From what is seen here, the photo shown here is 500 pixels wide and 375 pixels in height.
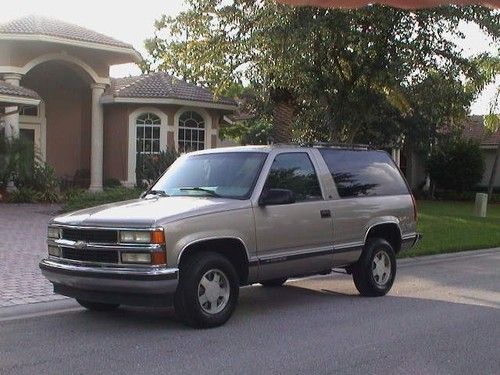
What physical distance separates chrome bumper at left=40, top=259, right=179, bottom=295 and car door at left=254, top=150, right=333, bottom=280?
1.26 metres

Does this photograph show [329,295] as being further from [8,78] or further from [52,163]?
[52,163]

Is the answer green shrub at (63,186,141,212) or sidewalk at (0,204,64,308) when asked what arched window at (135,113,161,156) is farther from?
green shrub at (63,186,141,212)

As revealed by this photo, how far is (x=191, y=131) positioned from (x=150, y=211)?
19591 millimetres

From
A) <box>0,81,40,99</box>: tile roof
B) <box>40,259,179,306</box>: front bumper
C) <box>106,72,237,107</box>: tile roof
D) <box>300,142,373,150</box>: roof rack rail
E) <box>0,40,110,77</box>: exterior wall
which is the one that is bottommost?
<box>40,259,179,306</box>: front bumper

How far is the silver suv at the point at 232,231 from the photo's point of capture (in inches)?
274

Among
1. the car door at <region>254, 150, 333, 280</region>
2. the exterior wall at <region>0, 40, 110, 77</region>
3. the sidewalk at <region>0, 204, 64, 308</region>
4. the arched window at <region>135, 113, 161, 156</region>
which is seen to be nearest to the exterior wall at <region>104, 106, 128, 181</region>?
the arched window at <region>135, 113, 161, 156</region>

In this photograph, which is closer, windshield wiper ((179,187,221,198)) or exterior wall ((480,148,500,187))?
windshield wiper ((179,187,221,198))

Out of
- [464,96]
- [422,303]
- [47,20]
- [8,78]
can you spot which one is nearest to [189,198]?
[422,303]

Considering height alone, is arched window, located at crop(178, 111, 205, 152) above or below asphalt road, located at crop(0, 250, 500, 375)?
above

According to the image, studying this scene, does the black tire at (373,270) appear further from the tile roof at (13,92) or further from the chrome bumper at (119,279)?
the tile roof at (13,92)

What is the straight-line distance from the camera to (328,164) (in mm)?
8906

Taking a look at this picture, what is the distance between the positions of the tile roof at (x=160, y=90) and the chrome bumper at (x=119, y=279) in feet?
57.3

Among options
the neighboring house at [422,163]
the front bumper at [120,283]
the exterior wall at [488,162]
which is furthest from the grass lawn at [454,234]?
the exterior wall at [488,162]

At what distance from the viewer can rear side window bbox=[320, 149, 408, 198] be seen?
8.96 meters
